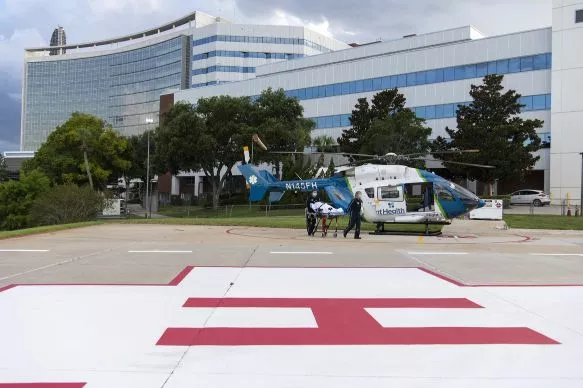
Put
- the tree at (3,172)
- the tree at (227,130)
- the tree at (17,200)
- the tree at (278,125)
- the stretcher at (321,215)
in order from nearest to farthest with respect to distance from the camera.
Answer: the stretcher at (321,215), the tree at (17,200), the tree at (278,125), the tree at (227,130), the tree at (3,172)

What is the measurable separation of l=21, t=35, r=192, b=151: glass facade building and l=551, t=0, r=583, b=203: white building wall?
8666 centimetres

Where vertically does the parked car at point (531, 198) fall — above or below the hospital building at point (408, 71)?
below

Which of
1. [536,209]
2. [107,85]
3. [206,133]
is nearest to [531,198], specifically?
[536,209]

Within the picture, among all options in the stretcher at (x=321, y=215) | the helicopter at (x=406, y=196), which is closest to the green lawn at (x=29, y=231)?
the stretcher at (x=321, y=215)

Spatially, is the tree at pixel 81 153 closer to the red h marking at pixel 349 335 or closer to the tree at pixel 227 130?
the tree at pixel 227 130

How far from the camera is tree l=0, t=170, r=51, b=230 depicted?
4772 cm

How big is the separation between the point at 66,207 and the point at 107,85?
126 metres

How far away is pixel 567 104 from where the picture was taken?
157 feet

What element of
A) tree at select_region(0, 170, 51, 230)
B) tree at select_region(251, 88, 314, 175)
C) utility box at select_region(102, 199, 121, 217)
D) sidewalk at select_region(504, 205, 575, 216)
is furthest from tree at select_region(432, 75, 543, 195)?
tree at select_region(0, 170, 51, 230)

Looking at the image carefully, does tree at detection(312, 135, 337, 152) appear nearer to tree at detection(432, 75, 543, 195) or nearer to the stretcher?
tree at detection(432, 75, 543, 195)

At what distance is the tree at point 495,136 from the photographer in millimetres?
42188

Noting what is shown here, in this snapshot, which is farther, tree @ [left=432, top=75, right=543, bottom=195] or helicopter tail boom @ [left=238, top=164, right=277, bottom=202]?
tree @ [left=432, top=75, right=543, bottom=195]

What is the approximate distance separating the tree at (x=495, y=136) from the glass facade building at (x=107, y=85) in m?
86.5

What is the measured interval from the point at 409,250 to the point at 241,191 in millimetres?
62143
